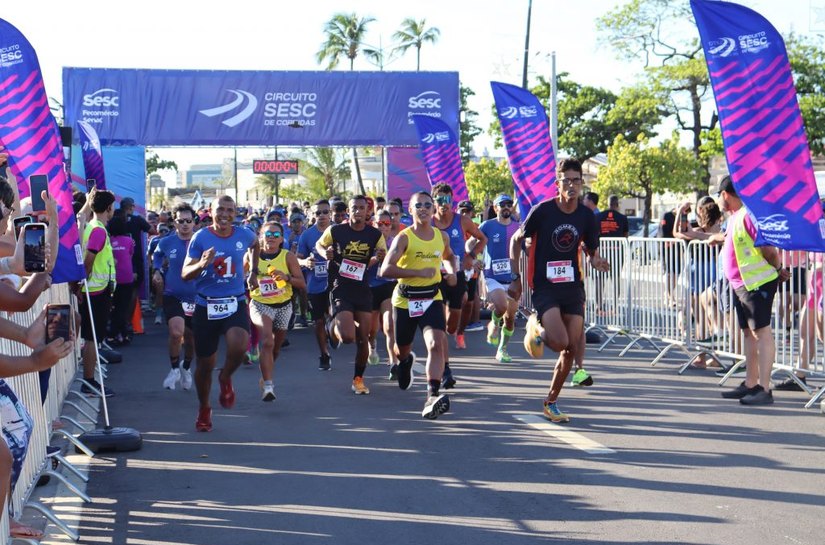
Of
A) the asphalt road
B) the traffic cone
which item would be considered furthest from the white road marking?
the traffic cone

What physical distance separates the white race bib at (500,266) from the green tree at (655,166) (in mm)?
35877

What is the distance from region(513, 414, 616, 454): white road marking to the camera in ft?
25.3

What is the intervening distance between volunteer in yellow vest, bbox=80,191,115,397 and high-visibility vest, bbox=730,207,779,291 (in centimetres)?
642

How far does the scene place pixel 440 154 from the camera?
1936cm

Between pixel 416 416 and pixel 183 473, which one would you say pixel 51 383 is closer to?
pixel 183 473

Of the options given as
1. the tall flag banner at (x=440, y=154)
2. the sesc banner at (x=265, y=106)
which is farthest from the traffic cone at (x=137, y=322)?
the sesc banner at (x=265, y=106)

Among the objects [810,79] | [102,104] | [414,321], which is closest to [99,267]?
[414,321]

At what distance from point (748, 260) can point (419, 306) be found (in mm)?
3109

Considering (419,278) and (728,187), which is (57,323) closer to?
(419,278)

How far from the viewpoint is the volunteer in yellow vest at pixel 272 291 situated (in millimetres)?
10258

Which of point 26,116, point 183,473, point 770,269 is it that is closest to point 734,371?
Result: point 770,269

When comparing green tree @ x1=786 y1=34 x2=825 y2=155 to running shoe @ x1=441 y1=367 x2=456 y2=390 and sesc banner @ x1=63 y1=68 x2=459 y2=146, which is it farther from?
running shoe @ x1=441 y1=367 x2=456 y2=390

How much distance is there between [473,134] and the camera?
63906 mm

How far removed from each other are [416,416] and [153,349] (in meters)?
6.74
